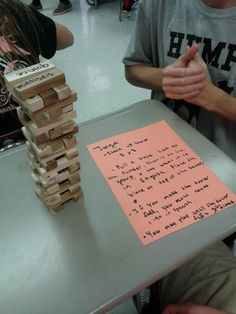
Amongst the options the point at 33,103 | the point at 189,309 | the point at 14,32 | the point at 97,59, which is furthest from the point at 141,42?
the point at 97,59

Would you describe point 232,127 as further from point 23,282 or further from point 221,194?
point 23,282

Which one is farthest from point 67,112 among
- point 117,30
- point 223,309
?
point 117,30

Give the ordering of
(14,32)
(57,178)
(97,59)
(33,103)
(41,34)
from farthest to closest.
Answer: (97,59) → (41,34) → (14,32) → (57,178) → (33,103)

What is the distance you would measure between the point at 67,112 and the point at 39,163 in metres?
0.10

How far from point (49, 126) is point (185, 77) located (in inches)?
14.7

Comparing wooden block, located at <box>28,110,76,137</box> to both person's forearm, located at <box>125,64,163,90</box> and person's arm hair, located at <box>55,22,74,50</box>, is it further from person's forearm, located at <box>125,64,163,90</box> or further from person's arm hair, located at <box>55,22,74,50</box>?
person's arm hair, located at <box>55,22,74,50</box>

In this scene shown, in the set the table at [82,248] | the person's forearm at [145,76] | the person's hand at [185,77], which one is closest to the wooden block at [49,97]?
the table at [82,248]

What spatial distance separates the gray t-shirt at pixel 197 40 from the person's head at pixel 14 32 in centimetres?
28

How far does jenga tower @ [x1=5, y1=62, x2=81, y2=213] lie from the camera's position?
434 millimetres

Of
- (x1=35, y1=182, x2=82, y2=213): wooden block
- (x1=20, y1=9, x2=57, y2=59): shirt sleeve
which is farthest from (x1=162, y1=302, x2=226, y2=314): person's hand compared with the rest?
(x1=20, y1=9, x2=57, y2=59): shirt sleeve

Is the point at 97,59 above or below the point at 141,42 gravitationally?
below

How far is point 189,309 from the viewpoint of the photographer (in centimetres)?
62

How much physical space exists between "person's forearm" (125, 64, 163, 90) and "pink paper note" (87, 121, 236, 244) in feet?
0.63

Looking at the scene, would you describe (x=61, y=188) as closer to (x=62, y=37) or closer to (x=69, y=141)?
(x=69, y=141)
